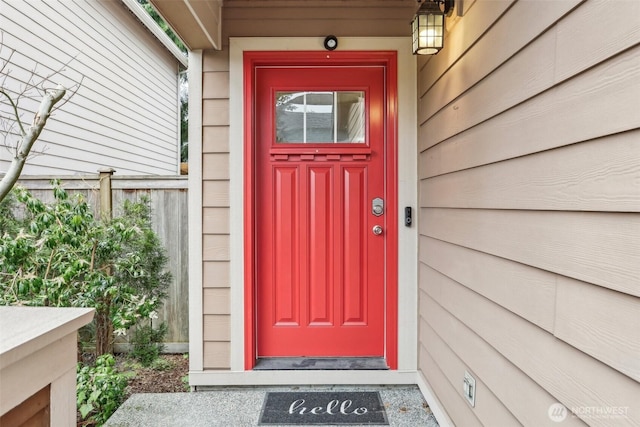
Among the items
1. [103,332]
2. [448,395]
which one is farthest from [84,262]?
[448,395]

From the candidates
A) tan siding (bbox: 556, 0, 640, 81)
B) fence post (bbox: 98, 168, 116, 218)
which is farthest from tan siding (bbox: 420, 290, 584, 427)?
fence post (bbox: 98, 168, 116, 218)

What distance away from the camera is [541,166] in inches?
37.1

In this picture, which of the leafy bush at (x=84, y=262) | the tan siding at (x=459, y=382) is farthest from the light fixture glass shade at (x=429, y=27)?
the leafy bush at (x=84, y=262)

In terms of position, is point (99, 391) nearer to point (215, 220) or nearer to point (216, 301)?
point (216, 301)

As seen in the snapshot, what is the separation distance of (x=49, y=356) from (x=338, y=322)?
5.38 ft

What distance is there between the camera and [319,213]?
218 cm

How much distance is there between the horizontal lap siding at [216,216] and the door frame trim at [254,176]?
12cm

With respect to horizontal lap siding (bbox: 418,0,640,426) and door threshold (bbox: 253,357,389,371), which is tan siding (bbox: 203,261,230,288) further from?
horizontal lap siding (bbox: 418,0,640,426)

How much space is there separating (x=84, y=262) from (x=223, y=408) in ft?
3.78

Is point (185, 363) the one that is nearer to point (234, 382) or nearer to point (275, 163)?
point (234, 382)

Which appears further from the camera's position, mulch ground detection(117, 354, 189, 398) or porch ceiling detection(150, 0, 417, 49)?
mulch ground detection(117, 354, 189, 398)

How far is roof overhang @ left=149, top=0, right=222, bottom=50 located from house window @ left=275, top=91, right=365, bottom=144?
504 millimetres

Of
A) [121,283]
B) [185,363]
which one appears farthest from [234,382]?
[121,283]

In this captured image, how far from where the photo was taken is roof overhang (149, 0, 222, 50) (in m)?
1.64
